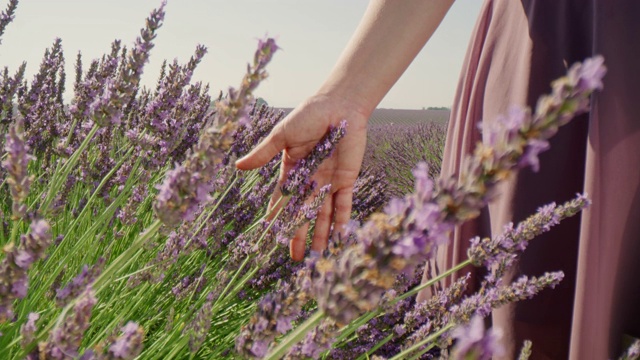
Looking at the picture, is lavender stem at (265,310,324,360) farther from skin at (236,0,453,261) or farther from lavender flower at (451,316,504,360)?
skin at (236,0,453,261)

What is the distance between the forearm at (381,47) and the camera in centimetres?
151

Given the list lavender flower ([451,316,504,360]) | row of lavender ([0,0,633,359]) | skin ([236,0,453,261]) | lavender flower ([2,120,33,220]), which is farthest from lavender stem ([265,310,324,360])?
skin ([236,0,453,261])

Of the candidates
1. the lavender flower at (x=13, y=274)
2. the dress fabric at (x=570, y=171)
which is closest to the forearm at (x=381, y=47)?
the dress fabric at (x=570, y=171)

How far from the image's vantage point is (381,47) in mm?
1517

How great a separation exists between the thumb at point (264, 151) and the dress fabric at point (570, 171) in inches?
22.4

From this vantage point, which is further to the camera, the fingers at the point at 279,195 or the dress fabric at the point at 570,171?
the fingers at the point at 279,195

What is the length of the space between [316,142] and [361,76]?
0.22 metres

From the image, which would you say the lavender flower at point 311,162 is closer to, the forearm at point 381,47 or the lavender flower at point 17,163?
the forearm at point 381,47

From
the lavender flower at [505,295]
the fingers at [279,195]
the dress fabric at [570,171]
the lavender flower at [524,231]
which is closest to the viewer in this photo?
the lavender flower at [524,231]

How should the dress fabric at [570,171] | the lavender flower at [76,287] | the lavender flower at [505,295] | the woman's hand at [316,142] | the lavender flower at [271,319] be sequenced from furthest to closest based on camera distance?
the woman's hand at [316,142]
the dress fabric at [570,171]
the lavender flower at [505,295]
the lavender flower at [76,287]
the lavender flower at [271,319]

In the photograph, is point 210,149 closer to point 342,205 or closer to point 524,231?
point 524,231

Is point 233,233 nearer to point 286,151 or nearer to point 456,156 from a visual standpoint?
point 286,151

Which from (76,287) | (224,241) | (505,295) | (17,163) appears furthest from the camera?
(224,241)

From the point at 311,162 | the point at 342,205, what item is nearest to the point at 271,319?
the point at 311,162
